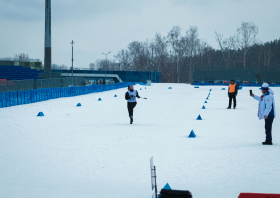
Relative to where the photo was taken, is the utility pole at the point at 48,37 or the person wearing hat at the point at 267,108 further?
the utility pole at the point at 48,37

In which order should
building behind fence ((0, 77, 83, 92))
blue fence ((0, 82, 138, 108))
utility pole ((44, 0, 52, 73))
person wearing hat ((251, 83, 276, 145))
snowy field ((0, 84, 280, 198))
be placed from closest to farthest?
snowy field ((0, 84, 280, 198)), person wearing hat ((251, 83, 276, 145)), blue fence ((0, 82, 138, 108)), building behind fence ((0, 77, 83, 92)), utility pole ((44, 0, 52, 73))

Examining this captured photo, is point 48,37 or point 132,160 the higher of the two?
point 48,37

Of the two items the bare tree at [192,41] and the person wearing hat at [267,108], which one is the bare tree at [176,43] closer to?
the bare tree at [192,41]

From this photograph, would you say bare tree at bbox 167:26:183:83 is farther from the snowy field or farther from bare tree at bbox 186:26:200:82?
the snowy field

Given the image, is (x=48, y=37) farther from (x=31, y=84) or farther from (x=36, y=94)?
(x=36, y=94)

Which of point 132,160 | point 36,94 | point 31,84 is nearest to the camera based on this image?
point 132,160

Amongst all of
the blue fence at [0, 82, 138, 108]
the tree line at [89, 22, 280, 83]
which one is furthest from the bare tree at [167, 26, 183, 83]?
the blue fence at [0, 82, 138, 108]

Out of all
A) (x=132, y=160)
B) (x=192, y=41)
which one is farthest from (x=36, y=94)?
(x=192, y=41)

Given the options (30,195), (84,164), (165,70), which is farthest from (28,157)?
(165,70)

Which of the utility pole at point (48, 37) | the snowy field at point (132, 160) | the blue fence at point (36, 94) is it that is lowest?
the snowy field at point (132, 160)

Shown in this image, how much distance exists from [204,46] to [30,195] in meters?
108

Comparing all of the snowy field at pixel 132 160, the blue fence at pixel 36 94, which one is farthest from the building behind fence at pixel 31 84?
the snowy field at pixel 132 160

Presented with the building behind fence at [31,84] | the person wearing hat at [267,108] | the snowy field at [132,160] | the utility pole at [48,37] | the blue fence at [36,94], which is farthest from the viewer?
the utility pole at [48,37]

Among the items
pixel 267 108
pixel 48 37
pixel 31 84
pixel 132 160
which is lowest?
pixel 132 160
